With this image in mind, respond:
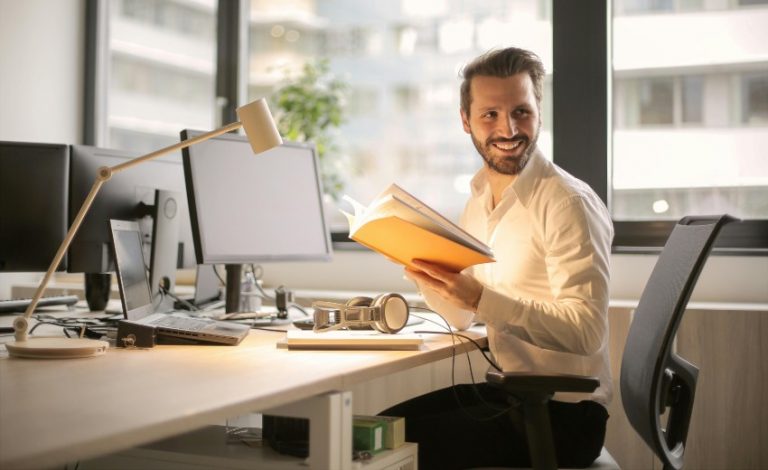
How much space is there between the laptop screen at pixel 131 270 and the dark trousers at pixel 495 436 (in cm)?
71

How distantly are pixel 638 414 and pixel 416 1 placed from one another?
2389 millimetres

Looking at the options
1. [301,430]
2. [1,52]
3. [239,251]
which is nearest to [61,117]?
[1,52]

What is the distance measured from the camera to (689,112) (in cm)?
307

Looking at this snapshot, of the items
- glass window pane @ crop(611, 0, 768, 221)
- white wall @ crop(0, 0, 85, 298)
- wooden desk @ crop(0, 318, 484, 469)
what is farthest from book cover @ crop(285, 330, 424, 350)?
white wall @ crop(0, 0, 85, 298)

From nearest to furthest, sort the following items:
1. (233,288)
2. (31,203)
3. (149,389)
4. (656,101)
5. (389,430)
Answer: (149,389)
(389,430)
(31,203)
(233,288)
(656,101)

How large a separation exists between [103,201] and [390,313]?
970 mm

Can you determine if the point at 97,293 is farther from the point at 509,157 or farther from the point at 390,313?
the point at 509,157

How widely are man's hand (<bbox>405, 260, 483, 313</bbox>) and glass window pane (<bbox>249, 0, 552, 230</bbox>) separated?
1.62 metres

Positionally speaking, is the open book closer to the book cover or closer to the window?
the book cover

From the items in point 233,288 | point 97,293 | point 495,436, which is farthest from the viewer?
point 97,293

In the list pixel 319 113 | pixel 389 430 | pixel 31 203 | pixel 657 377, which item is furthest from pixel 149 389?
pixel 319 113

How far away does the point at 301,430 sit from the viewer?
163 centimetres

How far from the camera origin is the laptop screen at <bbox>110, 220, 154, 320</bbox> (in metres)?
1.96

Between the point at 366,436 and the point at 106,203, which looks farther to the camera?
the point at 106,203
